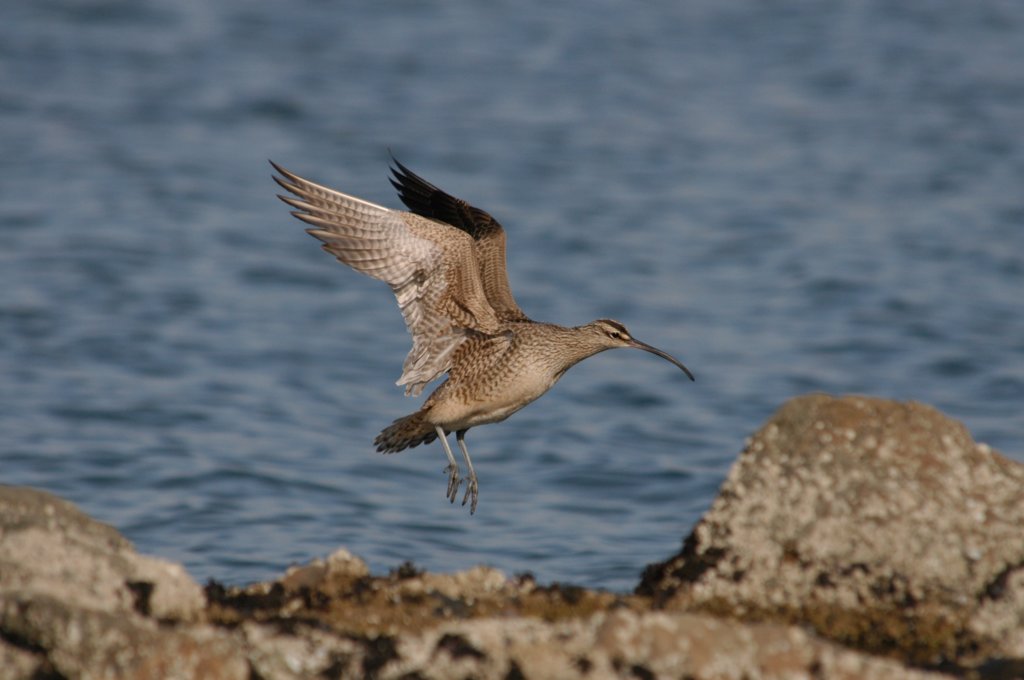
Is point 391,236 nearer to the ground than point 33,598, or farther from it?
farther from it

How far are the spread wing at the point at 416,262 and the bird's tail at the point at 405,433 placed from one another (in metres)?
0.20

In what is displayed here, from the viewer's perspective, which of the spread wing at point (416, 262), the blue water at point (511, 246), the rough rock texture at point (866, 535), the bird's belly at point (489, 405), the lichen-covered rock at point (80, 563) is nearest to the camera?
the lichen-covered rock at point (80, 563)

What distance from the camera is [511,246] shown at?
15.4 metres

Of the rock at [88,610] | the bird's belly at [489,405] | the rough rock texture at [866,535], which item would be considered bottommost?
the rock at [88,610]

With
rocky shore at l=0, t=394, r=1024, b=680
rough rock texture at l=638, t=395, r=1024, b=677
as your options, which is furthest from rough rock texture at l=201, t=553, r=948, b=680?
rough rock texture at l=638, t=395, r=1024, b=677

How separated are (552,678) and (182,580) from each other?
1.33 metres

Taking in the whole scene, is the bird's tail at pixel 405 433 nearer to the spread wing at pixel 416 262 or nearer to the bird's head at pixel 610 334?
the spread wing at pixel 416 262

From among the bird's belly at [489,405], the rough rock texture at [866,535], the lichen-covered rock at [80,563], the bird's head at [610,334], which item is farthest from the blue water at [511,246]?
the lichen-covered rock at [80,563]

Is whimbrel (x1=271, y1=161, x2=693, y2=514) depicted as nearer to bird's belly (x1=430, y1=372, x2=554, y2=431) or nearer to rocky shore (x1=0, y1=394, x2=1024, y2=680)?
bird's belly (x1=430, y1=372, x2=554, y2=431)

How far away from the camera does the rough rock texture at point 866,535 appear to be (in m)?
4.81

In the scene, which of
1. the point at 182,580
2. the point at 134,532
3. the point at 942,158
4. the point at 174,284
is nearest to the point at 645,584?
the point at 182,580

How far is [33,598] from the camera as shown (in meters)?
4.21

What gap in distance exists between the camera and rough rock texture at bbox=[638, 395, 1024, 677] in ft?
15.8

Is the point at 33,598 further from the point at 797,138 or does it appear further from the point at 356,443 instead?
the point at 797,138
